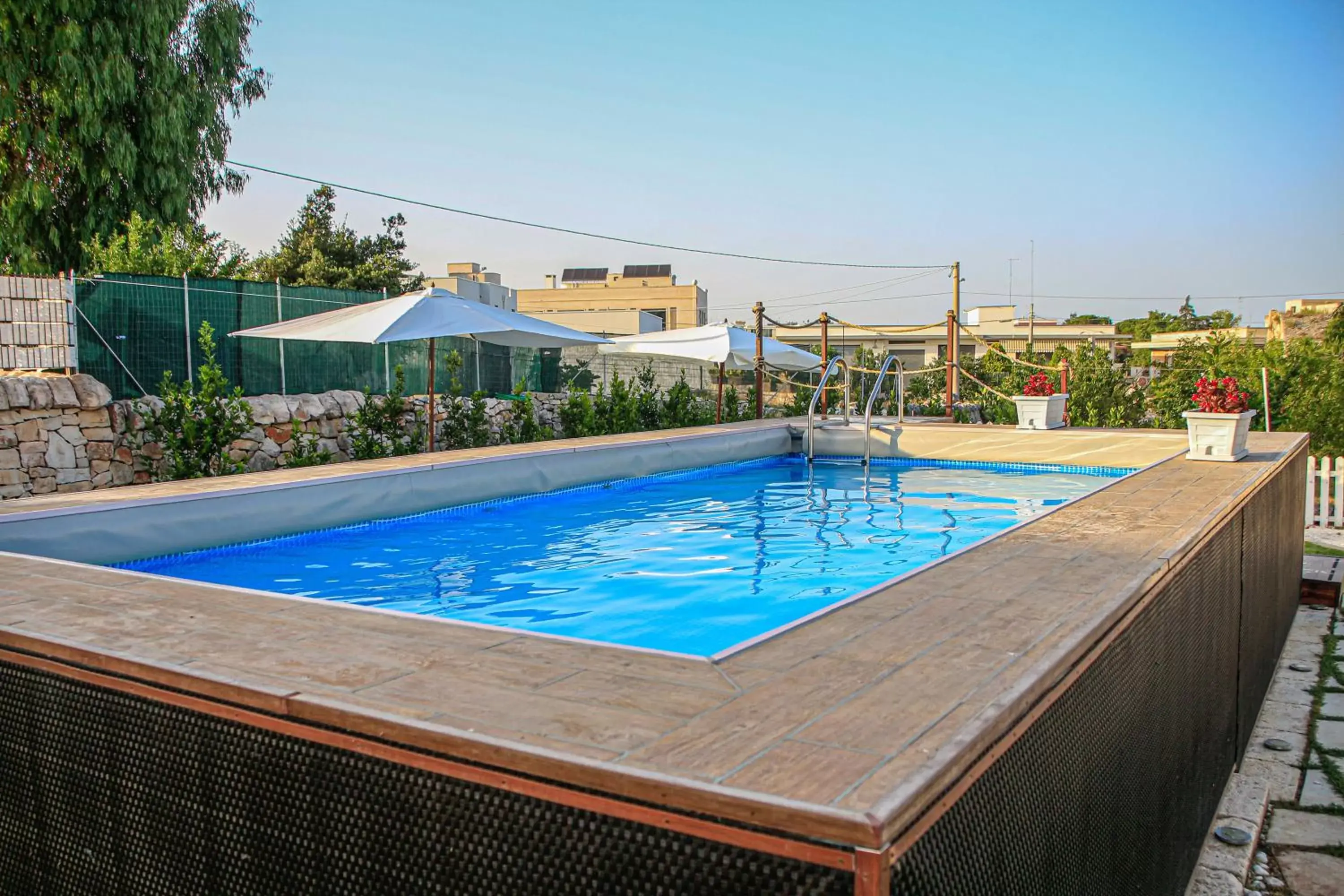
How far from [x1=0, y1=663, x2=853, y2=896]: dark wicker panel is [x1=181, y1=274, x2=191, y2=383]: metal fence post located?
8.44m

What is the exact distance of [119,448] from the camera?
8.41 m

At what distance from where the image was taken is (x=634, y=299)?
53531 millimetres

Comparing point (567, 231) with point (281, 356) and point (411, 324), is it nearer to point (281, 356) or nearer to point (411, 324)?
point (281, 356)

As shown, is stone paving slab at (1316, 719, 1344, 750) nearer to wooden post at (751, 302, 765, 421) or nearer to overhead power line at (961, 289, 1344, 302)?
wooden post at (751, 302, 765, 421)

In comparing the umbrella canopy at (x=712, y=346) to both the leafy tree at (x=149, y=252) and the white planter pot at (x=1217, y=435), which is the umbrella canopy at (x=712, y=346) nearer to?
the leafy tree at (x=149, y=252)

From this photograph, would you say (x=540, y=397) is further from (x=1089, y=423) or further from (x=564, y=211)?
(x=564, y=211)

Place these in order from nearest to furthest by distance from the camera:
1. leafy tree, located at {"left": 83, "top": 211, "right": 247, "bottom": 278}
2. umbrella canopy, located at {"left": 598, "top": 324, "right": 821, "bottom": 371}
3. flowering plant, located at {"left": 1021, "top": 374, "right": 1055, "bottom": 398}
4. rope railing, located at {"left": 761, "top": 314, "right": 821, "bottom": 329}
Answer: flowering plant, located at {"left": 1021, "top": 374, "right": 1055, "bottom": 398} < leafy tree, located at {"left": 83, "top": 211, "right": 247, "bottom": 278} < rope railing, located at {"left": 761, "top": 314, "right": 821, "bottom": 329} < umbrella canopy, located at {"left": 598, "top": 324, "right": 821, "bottom": 371}

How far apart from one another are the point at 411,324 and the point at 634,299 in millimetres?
44684

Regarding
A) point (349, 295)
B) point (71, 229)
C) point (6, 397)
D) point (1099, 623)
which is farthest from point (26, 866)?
point (71, 229)

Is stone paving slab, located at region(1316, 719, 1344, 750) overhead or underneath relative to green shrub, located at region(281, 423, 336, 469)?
underneath

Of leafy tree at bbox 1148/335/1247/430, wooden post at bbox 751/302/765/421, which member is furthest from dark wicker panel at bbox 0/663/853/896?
leafy tree at bbox 1148/335/1247/430

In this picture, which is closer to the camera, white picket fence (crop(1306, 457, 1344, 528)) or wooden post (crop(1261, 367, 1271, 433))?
white picket fence (crop(1306, 457, 1344, 528))

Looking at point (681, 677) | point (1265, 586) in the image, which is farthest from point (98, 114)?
point (1265, 586)

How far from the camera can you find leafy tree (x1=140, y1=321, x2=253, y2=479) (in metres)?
8.42
